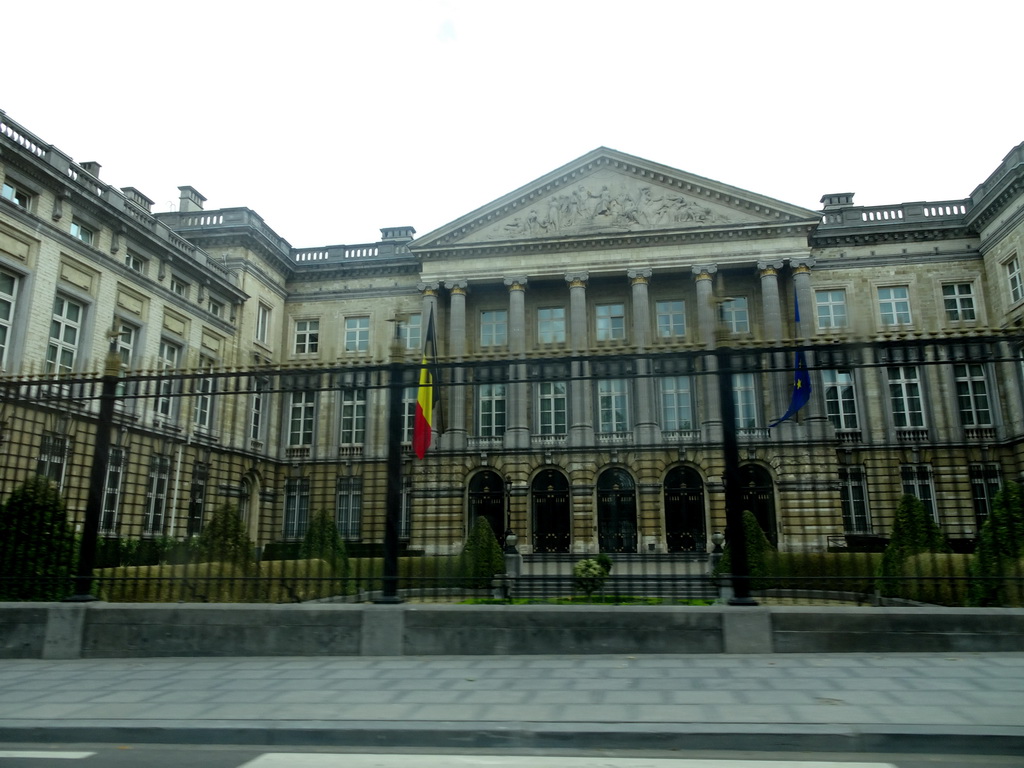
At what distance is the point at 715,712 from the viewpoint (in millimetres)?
5066

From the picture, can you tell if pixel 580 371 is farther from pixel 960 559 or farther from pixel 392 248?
pixel 392 248

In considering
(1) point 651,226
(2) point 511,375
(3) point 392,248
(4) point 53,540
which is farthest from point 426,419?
(3) point 392,248

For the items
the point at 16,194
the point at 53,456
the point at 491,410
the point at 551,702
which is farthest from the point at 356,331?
the point at 551,702

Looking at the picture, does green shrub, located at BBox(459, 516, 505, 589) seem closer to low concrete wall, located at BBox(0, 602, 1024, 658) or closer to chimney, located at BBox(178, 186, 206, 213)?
low concrete wall, located at BBox(0, 602, 1024, 658)

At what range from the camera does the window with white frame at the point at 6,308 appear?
22.8 m

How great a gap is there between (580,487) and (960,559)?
26.4m

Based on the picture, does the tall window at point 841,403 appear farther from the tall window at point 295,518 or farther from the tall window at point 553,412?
the tall window at point 295,518

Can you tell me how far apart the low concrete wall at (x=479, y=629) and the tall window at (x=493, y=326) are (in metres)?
31.2

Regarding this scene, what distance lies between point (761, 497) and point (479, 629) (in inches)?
347

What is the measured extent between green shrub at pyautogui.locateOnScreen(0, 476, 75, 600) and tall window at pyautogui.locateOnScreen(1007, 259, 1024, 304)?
37.0m

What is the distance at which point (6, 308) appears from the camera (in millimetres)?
23000

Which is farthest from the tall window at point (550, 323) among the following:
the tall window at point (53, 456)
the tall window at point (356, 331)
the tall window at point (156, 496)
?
the tall window at point (53, 456)

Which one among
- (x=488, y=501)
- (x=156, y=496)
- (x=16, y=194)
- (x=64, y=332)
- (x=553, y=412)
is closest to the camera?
(x=156, y=496)

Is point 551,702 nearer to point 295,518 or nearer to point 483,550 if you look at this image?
point 295,518
